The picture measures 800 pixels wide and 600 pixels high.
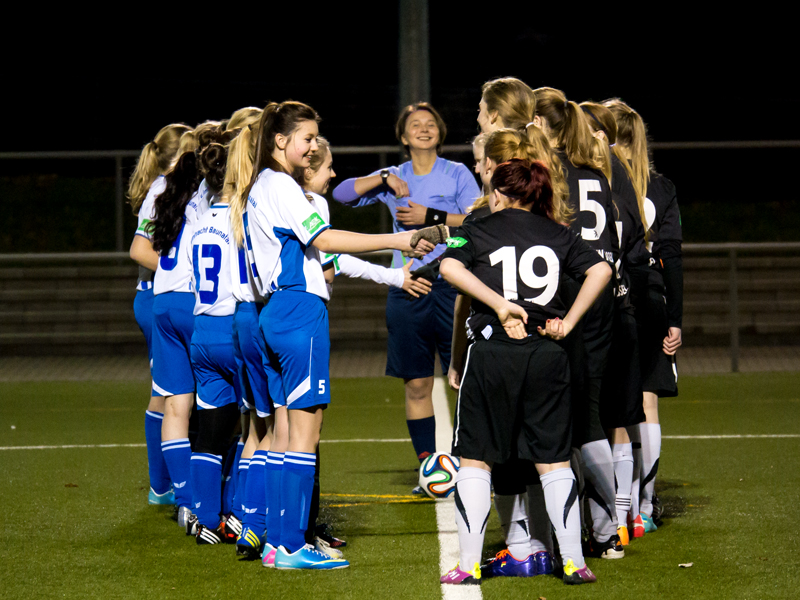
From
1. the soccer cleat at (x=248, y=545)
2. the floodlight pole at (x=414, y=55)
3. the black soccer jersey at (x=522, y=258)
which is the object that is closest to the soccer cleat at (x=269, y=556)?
the soccer cleat at (x=248, y=545)

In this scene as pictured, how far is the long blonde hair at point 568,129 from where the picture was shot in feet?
13.4

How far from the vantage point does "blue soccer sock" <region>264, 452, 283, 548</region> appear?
396cm

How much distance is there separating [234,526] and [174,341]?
0.93 m

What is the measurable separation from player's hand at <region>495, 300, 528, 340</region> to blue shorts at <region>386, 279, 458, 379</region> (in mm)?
1914

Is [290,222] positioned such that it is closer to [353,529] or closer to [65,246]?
[353,529]

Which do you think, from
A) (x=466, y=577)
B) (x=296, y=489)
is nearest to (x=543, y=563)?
(x=466, y=577)

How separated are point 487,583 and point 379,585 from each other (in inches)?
16.0

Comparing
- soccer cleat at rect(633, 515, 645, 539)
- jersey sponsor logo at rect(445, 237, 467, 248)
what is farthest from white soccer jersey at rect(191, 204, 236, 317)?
soccer cleat at rect(633, 515, 645, 539)

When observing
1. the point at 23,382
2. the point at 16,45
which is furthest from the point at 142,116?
the point at 23,382

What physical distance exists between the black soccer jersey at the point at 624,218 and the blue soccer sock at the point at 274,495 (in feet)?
5.08

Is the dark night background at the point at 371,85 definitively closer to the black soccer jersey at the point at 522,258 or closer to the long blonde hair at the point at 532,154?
the long blonde hair at the point at 532,154

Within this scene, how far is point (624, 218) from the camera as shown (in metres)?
4.24

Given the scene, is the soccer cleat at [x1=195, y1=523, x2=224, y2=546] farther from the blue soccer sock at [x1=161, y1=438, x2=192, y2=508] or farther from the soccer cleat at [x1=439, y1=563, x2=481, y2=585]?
the soccer cleat at [x1=439, y1=563, x2=481, y2=585]

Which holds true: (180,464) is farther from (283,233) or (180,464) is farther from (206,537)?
(283,233)
